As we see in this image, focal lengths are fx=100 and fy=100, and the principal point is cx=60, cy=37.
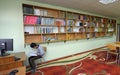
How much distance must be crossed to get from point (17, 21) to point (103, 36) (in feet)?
19.3

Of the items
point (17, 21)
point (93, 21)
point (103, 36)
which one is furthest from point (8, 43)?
point (103, 36)

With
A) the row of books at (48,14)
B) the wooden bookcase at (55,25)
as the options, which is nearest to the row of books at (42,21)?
the wooden bookcase at (55,25)

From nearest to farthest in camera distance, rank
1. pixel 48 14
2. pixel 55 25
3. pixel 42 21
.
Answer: pixel 42 21, pixel 48 14, pixel 55 25

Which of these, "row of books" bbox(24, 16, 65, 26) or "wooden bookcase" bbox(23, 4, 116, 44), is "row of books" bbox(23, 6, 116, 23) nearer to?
"wooden bookcase" bbox(23, 4, 116, 44)

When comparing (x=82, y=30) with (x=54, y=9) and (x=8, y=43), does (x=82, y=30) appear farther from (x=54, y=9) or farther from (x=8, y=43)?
(x=8, y=43)

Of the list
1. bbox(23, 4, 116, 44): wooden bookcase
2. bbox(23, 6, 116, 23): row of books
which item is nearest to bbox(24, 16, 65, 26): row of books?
bbox(23, 4, 116, 44): wooden bookcase

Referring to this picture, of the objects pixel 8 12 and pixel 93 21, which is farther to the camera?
pixel 93 21

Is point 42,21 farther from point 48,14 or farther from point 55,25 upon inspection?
point 55,25

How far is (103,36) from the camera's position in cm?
709

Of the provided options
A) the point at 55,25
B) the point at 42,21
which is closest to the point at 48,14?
the point at 42,21

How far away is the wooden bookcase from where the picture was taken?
3.62 meters

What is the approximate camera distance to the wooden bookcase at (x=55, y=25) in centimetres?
362

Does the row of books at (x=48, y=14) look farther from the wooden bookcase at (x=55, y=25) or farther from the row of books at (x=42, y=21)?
the row of books at (x=42, y=21)

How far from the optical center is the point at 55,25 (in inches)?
168
